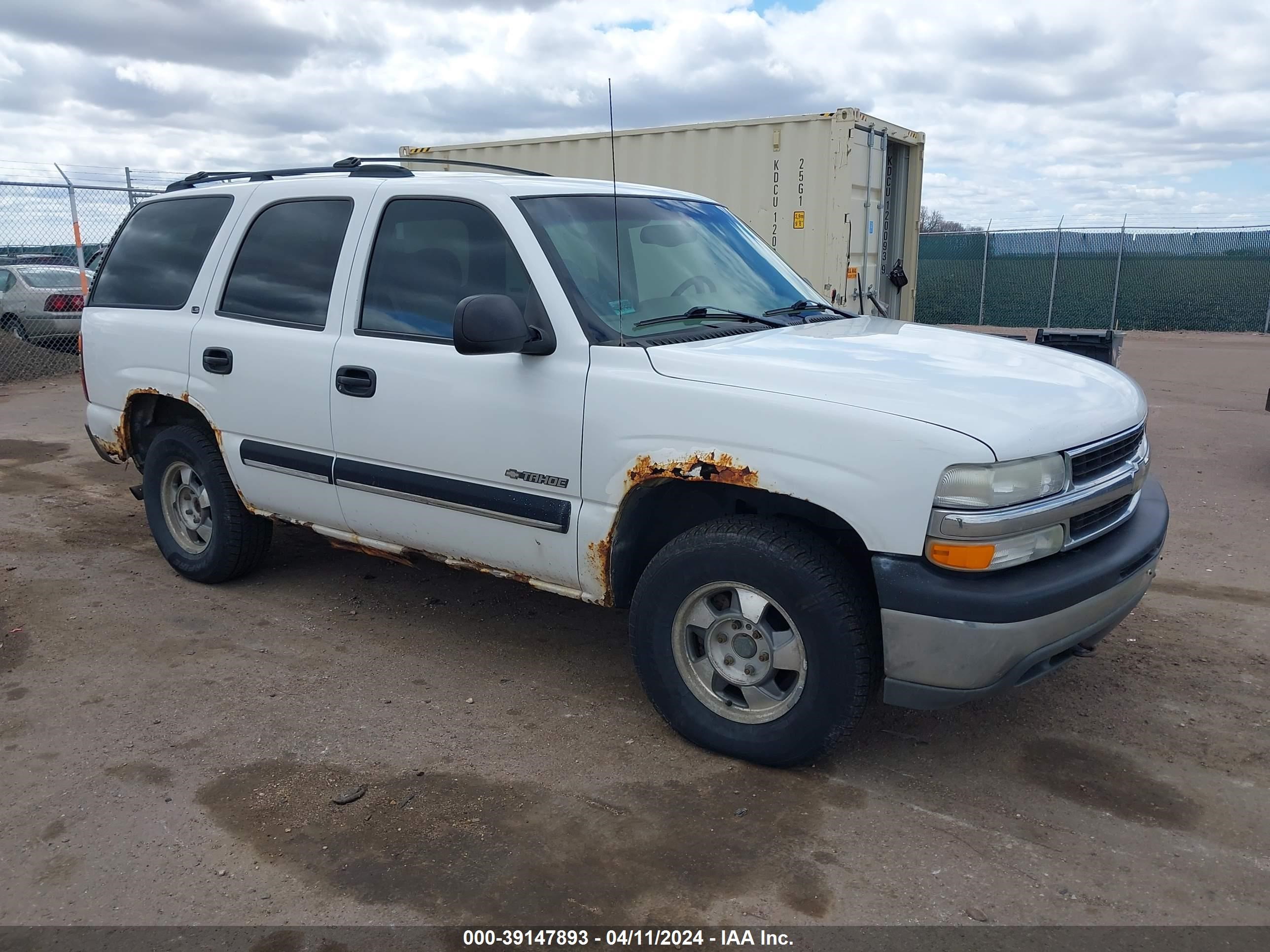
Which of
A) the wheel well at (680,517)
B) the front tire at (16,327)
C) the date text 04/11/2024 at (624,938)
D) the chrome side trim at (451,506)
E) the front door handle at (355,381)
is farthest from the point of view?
the front tire at (16,327)

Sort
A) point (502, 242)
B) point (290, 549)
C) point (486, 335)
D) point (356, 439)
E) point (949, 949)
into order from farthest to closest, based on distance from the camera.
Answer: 1. point (290, 549)
2. point (356, 439)
3. point (502, 242)
4. point (486, 335)
5. point (949, 949)

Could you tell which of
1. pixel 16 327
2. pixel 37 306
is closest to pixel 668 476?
pixel 37 306

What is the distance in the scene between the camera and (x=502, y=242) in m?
3.99

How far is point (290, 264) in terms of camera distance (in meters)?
4.70

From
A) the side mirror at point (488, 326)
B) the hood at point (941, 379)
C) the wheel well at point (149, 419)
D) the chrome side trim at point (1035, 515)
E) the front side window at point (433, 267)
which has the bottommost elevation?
the wheel well at point (149, 419)

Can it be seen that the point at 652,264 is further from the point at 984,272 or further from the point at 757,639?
the point at 984,272

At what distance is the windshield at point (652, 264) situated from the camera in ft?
12.8

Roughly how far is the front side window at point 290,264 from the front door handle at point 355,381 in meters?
0.30

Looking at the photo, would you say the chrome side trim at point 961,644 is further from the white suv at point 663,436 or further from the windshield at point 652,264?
the windshield at point 652,264

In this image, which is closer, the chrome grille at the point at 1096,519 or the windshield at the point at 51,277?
the chrome grille at the point at 1096,519

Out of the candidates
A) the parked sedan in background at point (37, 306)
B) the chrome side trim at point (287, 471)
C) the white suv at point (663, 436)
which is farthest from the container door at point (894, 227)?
the parked sedan in background at point (37, 306)

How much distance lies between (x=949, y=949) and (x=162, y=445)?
4.35 m

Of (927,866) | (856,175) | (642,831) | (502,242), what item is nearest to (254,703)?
(642,831)

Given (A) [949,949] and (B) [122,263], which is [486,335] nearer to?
(A) [949,949]
